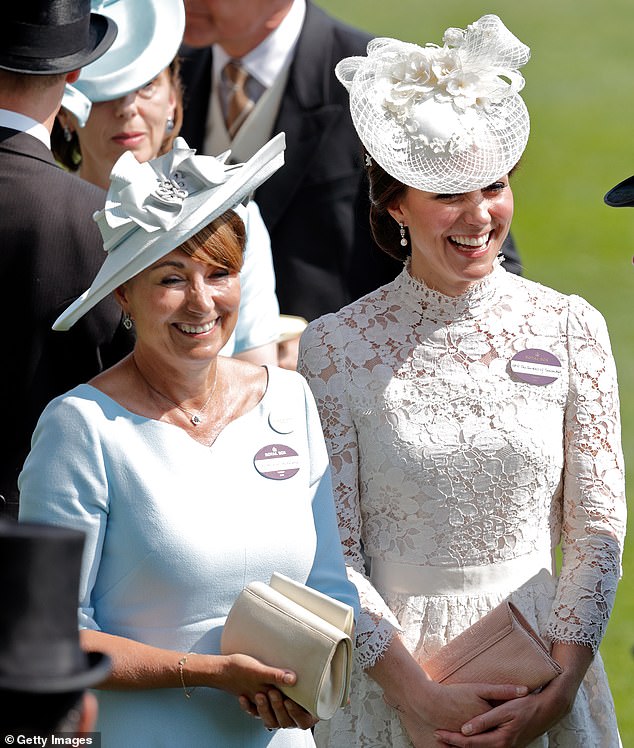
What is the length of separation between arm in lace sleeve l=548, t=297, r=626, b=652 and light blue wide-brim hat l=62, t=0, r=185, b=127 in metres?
1.96

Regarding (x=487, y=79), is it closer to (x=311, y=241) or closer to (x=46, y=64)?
(x=46, y=64)

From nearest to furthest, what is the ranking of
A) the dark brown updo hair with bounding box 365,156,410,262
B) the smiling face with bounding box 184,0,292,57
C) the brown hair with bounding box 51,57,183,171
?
the dark brown updo hair with bounding box 365,156,410,262
the brown hair with bounding box 51,57,183,171
the smiling face with bounding box 184,0,292,57

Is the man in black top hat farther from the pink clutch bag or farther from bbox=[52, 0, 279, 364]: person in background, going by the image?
bbox=[52, 0, 279, 364]: person in background

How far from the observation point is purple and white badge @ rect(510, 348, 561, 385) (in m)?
4.04

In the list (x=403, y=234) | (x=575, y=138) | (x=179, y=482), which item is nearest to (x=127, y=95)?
(x=403, y=234)

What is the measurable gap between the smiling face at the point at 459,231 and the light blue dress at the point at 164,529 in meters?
0.76

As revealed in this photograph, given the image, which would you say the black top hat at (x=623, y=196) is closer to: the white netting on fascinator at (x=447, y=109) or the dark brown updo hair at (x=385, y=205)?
the white netting on fascinator at (x=447, y=109)

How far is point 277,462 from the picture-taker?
12.1 feet

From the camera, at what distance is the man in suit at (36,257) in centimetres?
405

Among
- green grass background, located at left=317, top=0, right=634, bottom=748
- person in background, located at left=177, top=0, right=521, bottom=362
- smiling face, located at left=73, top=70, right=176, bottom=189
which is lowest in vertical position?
green grass background, located at left=317, top=0, right=634, bottom=748

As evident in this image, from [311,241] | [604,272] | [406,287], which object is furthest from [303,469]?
[604,272]

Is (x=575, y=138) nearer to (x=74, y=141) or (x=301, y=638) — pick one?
(x=74, y=141)

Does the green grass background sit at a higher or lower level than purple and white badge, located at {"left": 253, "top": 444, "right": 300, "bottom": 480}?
lower

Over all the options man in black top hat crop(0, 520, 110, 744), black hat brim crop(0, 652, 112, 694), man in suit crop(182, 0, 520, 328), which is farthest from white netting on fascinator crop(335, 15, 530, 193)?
black hat brim crop(0, 652, 112, 694)
